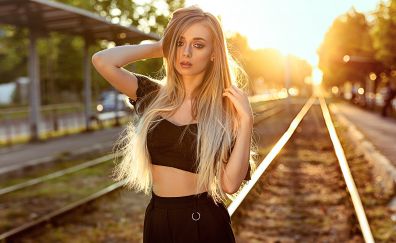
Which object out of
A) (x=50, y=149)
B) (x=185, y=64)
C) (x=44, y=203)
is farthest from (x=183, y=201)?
(x=50, y=149)

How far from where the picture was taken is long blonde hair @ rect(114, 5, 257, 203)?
224 centimetres

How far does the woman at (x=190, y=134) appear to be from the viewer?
2.27 metres

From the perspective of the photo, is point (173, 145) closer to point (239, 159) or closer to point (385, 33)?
point (239, 159)

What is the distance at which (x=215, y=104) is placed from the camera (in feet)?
7.66

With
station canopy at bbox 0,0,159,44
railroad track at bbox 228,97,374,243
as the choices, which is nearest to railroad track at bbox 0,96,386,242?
railroad track at bbox 228,97,374,243

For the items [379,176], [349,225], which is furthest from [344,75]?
[349,225]

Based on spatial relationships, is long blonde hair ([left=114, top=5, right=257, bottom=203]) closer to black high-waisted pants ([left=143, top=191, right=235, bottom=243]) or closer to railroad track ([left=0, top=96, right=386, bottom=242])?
black high-waisted pants ([left=143, top=191, right=235, bottom=243])

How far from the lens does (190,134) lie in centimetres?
230

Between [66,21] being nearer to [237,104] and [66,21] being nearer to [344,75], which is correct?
[237,104]

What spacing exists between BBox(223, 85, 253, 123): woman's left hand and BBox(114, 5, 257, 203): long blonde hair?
0.27 feet

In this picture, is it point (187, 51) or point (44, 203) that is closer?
point (187, 51)

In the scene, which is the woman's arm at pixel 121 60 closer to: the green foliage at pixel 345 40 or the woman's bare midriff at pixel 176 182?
the woman's bare midriff at pixel 176 182

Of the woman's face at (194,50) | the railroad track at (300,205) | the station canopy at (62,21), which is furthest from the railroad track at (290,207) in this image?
the station canopy at (62,21)

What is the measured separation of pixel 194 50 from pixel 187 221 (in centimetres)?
69
